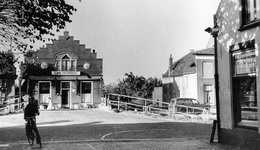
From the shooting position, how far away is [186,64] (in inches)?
1572

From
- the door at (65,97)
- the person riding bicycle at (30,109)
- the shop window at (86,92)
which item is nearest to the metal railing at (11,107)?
the door at (65,97)

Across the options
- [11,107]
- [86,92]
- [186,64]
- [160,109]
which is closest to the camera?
[160,109]

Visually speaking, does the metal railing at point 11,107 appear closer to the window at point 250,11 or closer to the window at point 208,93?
the window at point 208,93

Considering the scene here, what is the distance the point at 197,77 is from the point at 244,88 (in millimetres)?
25598

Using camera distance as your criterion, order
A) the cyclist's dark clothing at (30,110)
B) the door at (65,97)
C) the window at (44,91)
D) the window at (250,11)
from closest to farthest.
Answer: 1. the window at (250,11)
2. the cyclist's dark clothing at (30,110)
3. the window at (44,91)
4. the door at (65,97)

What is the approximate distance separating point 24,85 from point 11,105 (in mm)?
7276

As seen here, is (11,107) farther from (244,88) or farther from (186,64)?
(244,88)

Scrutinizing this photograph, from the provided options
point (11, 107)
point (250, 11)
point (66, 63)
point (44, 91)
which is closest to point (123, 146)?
point (250, 11)

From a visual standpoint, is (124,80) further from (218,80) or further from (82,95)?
(218,80)

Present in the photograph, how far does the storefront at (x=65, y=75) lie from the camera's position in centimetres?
3394

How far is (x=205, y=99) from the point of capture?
3541 centimetres

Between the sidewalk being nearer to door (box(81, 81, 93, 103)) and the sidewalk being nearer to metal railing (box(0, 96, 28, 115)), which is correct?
metal railing (box(0, 96, 28, 115))

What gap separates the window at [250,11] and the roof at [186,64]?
25603mm

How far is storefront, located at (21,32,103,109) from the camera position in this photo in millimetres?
33938
